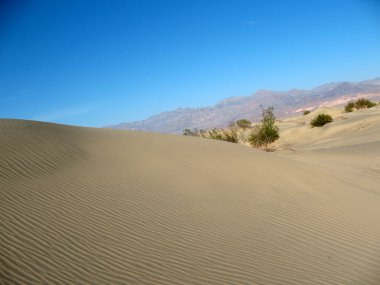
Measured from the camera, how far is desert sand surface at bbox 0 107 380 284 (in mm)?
3561

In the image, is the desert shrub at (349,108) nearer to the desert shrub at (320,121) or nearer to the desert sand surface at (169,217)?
the desert shrub at (320,121)

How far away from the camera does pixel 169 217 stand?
4961mm

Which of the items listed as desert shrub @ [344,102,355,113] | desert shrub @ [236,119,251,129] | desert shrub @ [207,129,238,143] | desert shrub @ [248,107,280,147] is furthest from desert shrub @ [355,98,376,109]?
desert shrub @ [207,129,238,143]

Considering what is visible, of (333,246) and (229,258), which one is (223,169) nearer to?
(333,246)

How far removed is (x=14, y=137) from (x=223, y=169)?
5.19m

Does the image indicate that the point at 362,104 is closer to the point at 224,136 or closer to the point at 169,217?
the point at 224,136

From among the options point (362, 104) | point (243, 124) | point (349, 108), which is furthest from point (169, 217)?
point (362, 104)

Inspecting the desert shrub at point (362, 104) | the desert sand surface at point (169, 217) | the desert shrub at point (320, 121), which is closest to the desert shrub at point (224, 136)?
the desert shrub at point (320, 121)

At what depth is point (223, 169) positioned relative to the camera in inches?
323

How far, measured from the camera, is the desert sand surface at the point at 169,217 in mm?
3561

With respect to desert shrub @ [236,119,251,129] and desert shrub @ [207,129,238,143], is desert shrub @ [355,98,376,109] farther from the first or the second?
desert shrub @ [207,129,238,143]

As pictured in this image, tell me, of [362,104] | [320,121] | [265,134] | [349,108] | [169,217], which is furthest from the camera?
[362,104]

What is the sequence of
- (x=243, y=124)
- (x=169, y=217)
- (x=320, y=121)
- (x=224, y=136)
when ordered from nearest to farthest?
1. (x=169, y=217)
2. (x=224, y=136)
3. (x=320, y=121)
4. (x=243, y=124)

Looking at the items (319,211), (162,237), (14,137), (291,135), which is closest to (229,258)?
(162,237)
